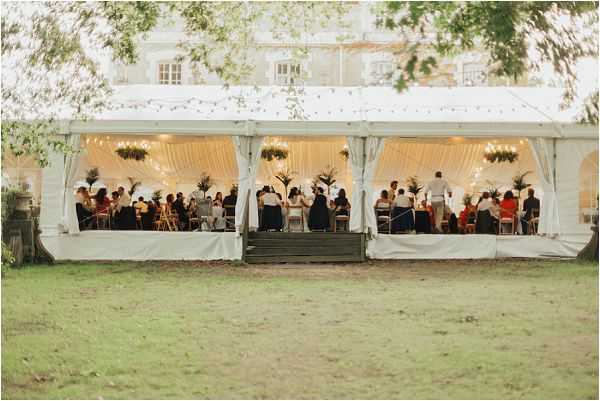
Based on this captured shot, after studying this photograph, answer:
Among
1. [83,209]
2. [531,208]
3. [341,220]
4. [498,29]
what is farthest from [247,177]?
[498,29]

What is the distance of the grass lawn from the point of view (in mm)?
4617

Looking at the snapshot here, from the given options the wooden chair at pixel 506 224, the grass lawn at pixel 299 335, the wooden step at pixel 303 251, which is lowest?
the grass lawn at pixel 299 335

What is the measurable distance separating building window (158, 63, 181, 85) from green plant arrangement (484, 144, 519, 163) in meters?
9.86

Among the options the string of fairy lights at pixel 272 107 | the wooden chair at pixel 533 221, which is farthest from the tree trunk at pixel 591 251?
the string of fairy lights at pixel 272 107

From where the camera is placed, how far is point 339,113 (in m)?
13.1

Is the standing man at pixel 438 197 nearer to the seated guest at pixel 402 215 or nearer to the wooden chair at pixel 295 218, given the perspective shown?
the seated guest at pixel 402 215

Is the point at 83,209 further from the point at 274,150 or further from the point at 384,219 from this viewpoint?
the point at 384,219

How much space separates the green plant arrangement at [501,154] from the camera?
52.4 feet

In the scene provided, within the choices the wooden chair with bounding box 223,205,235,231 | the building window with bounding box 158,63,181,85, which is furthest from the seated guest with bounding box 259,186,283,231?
the building window with bounding box 158,63,181,85

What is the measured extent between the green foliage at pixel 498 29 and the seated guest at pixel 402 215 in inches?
249

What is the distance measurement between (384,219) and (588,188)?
Result: 13.0 feet

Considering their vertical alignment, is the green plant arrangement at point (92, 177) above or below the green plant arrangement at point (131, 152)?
below

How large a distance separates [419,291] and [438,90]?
21.9 ft

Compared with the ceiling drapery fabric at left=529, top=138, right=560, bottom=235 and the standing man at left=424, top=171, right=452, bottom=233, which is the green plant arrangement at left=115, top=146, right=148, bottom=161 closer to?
the standing man at left=424, top=171, right=452, bottom=233
